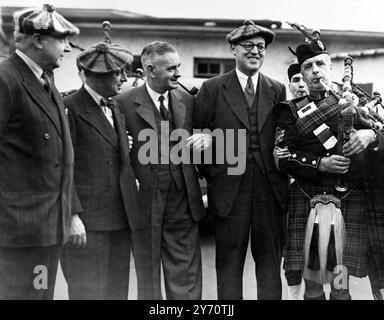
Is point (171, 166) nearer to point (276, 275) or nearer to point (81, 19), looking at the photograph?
point (276, 275)

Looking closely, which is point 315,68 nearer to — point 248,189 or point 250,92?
point 250,92

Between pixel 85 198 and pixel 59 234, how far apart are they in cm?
42

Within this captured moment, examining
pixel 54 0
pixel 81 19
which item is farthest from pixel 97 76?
pixel 81 19

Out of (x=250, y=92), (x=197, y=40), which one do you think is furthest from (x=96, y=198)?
(x=197, y=40)

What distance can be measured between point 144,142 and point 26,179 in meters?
0.98

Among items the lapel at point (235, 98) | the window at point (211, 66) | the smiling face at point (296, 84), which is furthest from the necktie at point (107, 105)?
the window at point (211, 66)

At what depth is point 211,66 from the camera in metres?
9.05

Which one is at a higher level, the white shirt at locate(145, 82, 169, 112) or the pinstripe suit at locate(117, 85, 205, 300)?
the white shirt at locate(145, 82, 169, 112)

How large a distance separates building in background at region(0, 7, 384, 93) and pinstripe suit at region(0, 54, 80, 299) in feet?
11.2

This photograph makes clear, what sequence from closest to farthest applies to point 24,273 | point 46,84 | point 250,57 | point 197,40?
1. point 24,273
2. point 46,84
3. point 250,57
4. point 197,40

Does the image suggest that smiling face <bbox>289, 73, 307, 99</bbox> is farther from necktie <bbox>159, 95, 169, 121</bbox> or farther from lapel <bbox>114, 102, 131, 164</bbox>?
lapel <bbox>114, 102, 131, 164</bbox>

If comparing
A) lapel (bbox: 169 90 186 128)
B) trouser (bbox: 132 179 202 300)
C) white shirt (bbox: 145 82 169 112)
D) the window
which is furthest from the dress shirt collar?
the window

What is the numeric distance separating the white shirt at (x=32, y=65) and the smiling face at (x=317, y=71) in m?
1.76

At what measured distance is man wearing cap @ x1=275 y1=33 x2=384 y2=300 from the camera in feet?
11.8
